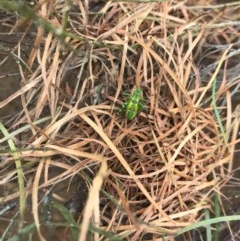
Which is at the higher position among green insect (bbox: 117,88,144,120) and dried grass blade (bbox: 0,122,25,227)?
dried grass blade (bbox: 0,122,25,227)

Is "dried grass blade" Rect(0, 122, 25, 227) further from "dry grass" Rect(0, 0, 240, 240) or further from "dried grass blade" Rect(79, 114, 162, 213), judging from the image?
"dried grass blade" Rect(79, 114, 162, 213)

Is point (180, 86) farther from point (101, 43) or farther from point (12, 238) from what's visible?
point (12, 238)

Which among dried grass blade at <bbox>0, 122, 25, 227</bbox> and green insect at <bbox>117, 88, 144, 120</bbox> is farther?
green insect at <bbox>117, 88, 144, 120</bbox>

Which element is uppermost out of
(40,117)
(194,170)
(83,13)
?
(83,13)

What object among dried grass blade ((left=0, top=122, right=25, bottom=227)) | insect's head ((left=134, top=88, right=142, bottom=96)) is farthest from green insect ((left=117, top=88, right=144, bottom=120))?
dried grass blade ((left=0, top=122, right=25, bottom=227))

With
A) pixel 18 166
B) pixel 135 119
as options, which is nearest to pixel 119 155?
pixel 135 119

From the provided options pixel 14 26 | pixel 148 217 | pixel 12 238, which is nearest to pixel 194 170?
pixel 148 217
